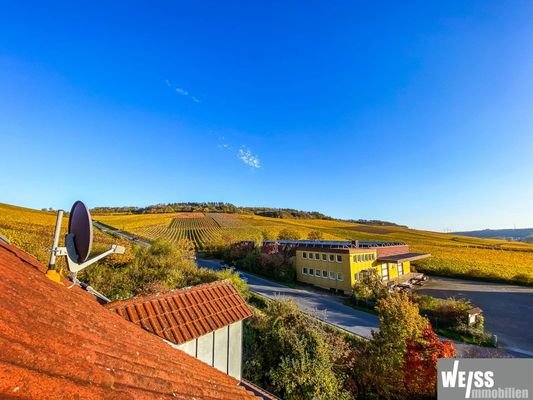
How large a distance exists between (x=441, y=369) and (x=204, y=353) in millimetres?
9201

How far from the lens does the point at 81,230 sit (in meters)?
3.64

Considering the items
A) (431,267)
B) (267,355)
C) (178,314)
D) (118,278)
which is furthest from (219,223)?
(178,314)

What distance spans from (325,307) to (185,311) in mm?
20189

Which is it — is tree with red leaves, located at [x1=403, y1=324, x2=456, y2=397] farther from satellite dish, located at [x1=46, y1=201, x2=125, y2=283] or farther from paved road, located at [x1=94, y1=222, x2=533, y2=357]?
satellite dish, located at [x1=46, y1=201, x2=125, y2=283]

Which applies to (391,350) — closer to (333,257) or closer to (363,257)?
(333,257)

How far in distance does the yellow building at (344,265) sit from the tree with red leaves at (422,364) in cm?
1772

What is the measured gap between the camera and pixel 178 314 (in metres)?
6.50

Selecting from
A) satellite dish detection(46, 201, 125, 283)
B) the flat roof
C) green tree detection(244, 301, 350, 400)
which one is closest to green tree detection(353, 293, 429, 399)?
green tree detection(244, 301, 350, 400)

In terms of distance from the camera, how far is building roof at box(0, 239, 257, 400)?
1295 mm

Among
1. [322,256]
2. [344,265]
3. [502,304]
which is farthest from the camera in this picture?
[322,256]

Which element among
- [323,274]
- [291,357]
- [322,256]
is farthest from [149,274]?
[323,274]

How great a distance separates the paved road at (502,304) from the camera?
1984 cm

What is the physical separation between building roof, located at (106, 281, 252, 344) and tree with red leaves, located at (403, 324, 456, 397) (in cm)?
771

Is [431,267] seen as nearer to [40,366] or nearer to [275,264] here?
[275,264]
